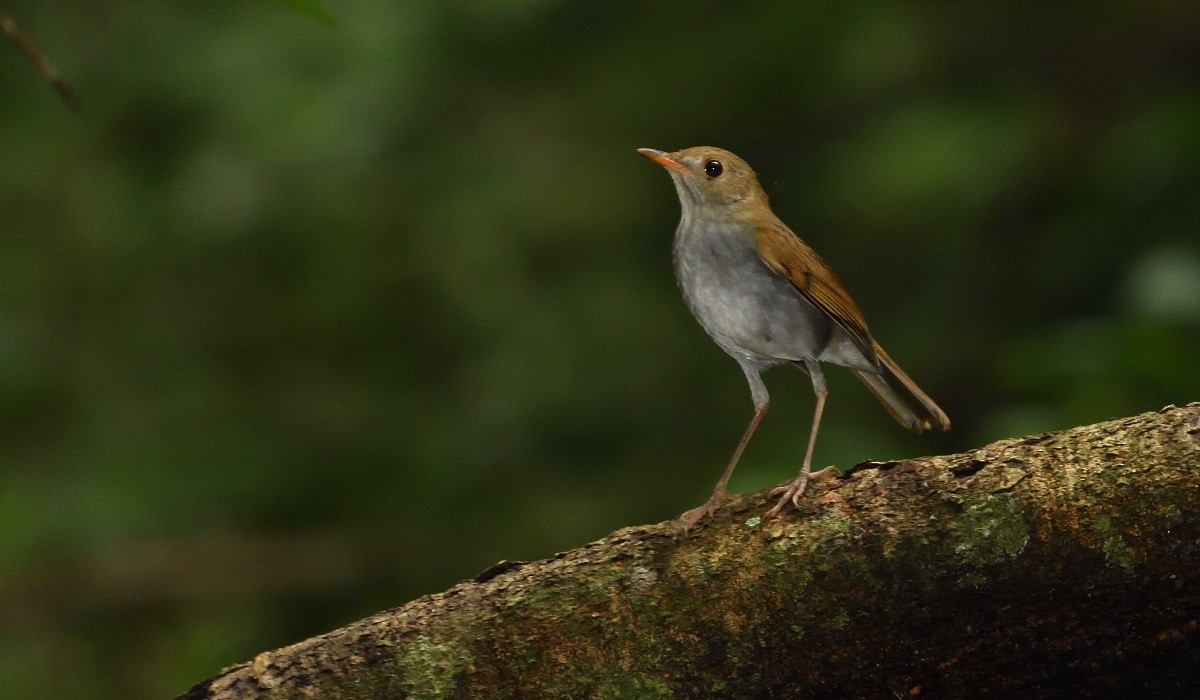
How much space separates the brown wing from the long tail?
4.2 inches

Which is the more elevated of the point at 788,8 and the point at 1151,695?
the point at 788,8

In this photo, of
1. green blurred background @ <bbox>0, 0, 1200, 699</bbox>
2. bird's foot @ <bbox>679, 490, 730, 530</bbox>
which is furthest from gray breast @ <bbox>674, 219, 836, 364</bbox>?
green blurred background @ <bbox>0, 0, 1200, 699</bbox>

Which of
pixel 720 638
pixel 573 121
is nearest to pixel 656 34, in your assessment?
pixel 573 121

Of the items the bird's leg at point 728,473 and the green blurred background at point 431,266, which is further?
the green blurred background at point 431,266

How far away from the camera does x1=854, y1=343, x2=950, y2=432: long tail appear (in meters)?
3.94

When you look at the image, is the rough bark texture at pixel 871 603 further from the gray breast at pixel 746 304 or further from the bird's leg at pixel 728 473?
the gray breast at pixel 746 304

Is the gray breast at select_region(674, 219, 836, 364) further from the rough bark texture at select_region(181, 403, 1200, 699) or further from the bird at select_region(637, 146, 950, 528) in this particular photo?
the rough bark texture at select_region(181, 403, 1200, 699)

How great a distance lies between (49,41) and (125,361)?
172cm

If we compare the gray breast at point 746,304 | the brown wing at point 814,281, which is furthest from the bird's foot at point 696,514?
the brown wing at point 814,281

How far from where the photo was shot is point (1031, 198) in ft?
24.8

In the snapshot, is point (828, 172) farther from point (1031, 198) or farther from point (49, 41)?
point (49, 41)

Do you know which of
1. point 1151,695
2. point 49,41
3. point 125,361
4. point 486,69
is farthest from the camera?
point 486,69

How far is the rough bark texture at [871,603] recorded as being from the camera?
7.60 ft

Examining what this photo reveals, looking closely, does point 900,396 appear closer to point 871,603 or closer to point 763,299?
point 763,299
